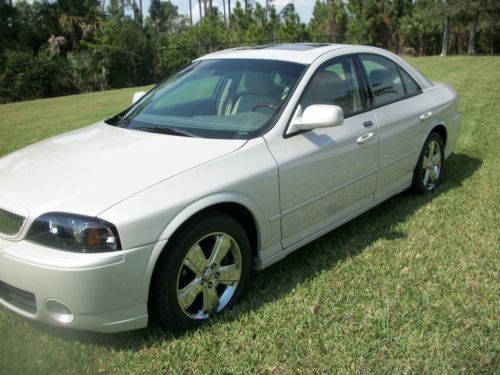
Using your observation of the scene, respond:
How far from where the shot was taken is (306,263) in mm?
3951

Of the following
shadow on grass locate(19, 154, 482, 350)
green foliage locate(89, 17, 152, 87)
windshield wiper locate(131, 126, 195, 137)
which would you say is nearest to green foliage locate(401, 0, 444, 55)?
green foliage locate(89, 17, 152, 87)

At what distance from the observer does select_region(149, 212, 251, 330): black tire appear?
9.26 ft

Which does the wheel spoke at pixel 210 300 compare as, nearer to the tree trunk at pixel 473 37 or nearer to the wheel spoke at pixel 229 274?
the wheel spoke at pixel 229 274

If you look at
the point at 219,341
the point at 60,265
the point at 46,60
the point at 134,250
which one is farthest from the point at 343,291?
the point at 46,60

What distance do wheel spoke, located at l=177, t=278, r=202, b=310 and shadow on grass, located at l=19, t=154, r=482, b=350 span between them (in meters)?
0.19

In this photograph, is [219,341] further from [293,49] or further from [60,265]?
[293,49]

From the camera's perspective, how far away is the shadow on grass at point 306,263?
9.99 ft

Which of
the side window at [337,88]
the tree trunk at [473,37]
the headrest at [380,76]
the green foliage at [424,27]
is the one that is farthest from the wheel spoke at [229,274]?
the tree trunk at [473,37]

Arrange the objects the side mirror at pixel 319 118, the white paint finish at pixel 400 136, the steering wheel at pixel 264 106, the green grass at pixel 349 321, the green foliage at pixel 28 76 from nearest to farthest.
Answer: the green grass at pixel 349 321, the side mirror at pixel 319 118, the steering wheel at pixel 264 106, the white paint finish at pixel 400 136, the green foliage at pixel 28 76

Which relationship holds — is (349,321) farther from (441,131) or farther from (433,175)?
(441,131)

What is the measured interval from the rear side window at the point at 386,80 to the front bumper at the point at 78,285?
2621 millimetres

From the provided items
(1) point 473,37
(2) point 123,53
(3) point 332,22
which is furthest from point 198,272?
(3) point 332,22

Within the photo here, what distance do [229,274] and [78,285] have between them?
0.96m

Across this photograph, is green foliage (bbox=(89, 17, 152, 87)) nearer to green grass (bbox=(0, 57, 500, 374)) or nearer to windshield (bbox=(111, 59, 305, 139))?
windshield (bbox=(111, 59, 305, 139))
